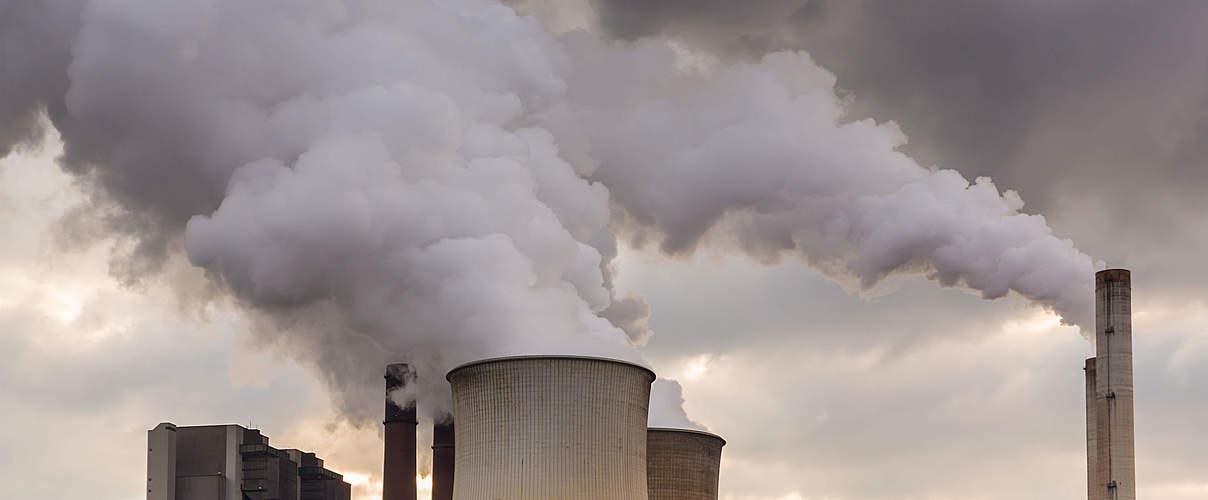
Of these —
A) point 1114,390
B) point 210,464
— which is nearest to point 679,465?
point 1114,390

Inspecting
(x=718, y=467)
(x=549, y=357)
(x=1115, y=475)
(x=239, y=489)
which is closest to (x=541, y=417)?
(x=549, y=357)

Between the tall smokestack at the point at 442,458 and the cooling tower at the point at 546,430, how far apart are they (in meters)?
10.9

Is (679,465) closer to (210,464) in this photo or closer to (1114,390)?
(1114,390)

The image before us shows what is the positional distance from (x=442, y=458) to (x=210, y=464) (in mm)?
8060

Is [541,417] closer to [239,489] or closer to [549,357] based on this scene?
[549,357]

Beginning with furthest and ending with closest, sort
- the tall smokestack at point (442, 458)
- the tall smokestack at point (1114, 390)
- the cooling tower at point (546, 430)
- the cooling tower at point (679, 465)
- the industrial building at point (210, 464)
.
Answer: the industrial building at point (210, 464), the tall smokestack at point (442, 458), the cooling tower at point (679, 465), the tall smokestack at point (1114, 390), the cooling tower at point (546, 430)

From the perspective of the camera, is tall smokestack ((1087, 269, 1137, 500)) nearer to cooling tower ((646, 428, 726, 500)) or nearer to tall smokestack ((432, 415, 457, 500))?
cooling tower ((646, 428, 726, 500))

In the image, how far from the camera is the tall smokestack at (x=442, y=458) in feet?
136

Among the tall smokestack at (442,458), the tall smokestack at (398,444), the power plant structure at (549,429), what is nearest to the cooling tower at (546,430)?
the power plant structure at (549,429)

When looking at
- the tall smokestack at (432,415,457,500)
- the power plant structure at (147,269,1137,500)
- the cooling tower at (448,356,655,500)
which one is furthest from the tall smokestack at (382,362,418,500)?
the cooling tower at (448,356,655,500)

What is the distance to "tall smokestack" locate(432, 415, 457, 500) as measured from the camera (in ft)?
136

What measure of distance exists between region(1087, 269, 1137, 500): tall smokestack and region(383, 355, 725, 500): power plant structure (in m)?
10.6

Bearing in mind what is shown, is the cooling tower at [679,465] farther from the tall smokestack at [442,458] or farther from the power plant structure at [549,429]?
the tall smokestack at [442,458]

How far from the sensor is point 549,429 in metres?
29.7
